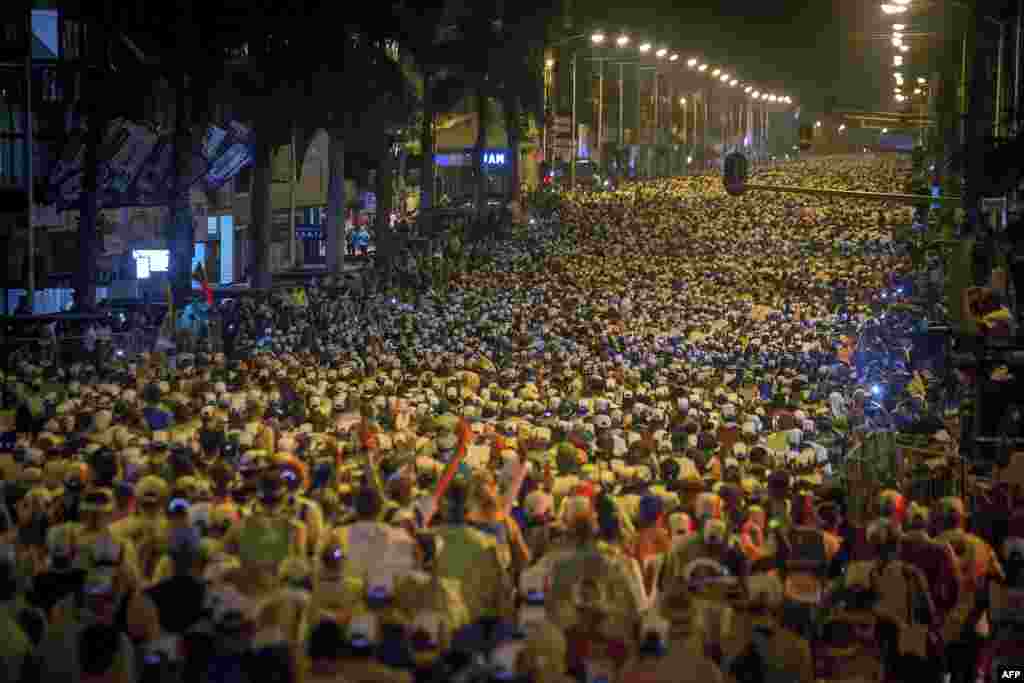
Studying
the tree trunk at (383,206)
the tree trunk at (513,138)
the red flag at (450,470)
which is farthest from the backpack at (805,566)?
the tree trunk at (513,138)

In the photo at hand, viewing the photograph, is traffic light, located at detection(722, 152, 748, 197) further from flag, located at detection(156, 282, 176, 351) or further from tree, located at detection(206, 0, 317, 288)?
tree, located at detection(206, 0, 317, 288)

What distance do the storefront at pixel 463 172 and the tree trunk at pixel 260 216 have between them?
1410 inches

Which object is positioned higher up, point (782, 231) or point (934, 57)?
point (934, 57)

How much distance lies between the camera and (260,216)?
4266cm

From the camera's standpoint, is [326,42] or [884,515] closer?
[884,515]

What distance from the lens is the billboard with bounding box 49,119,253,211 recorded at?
39344 mm

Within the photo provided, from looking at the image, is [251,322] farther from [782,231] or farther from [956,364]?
[782,231]

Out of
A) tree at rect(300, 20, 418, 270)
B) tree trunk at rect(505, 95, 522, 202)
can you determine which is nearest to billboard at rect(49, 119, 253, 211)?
tree at rect(300, 20, 418, 270)

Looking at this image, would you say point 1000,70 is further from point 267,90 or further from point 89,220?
point 89,220

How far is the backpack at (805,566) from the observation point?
10070 millimetres

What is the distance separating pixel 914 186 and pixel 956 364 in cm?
3723

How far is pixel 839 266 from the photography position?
140 ft

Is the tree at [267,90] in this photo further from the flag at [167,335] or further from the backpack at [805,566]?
the backpack at [805,566]

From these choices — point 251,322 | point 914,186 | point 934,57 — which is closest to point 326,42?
point 251,322
